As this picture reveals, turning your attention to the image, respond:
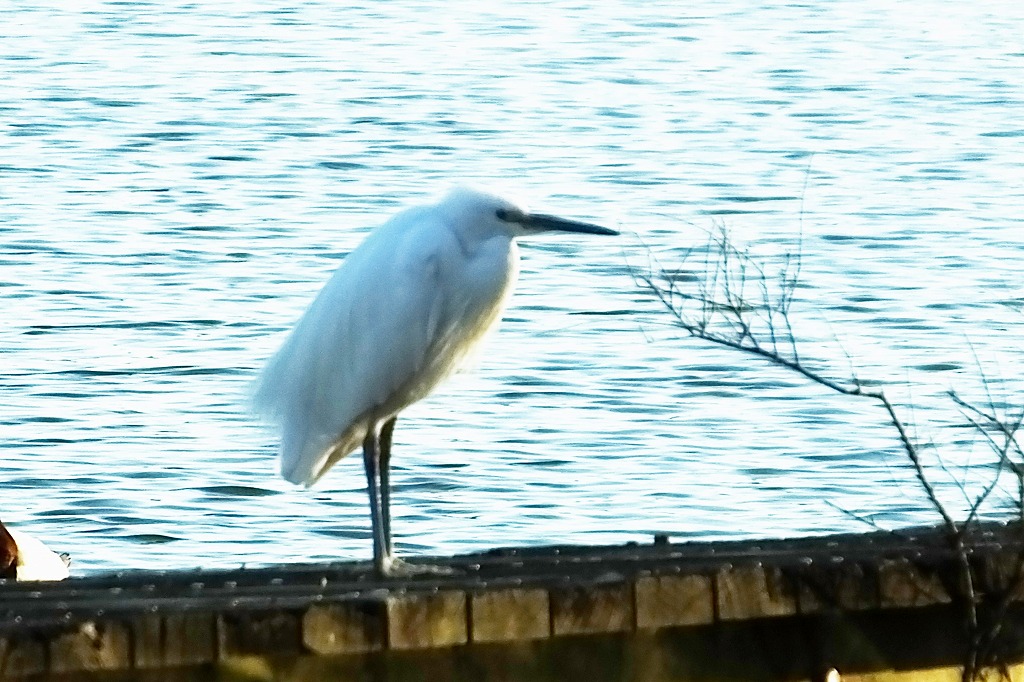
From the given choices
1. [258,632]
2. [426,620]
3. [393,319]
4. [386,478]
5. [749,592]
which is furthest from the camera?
[386,478]

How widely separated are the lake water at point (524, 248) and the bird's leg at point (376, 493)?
1047mm

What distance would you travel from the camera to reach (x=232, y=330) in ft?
48.1

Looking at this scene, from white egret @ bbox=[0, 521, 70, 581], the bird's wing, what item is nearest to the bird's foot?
the bird's wing

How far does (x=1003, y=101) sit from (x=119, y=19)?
14290mm

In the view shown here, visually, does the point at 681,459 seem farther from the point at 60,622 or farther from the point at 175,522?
the point at 60,622

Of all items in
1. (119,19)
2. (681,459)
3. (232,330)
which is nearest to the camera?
(681,459)

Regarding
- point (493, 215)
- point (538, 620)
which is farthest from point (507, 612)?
point (493, 215)

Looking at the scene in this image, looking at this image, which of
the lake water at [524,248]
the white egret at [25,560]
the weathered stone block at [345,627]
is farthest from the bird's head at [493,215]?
the white egret at [25,560]

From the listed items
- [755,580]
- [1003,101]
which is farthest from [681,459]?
[1003,101]

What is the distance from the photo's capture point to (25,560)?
759 cm

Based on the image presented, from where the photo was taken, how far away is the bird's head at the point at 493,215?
18.7 ft

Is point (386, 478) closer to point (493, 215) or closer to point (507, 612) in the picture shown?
point (493, 215)

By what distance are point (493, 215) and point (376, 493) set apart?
0.80 metres

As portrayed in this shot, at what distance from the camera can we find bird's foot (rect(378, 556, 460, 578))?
518cm
